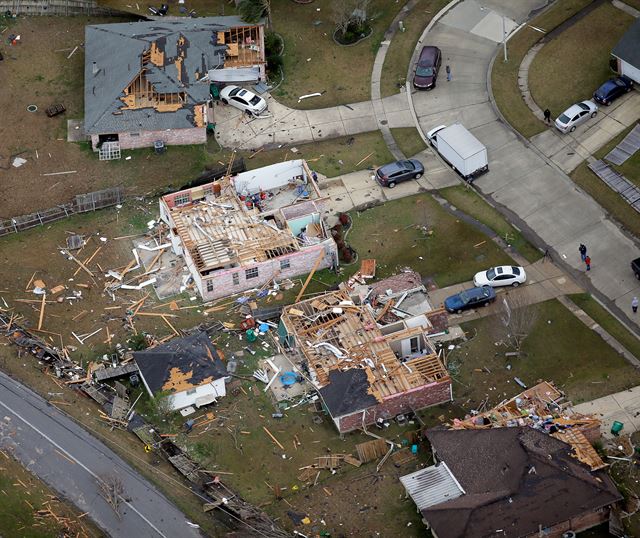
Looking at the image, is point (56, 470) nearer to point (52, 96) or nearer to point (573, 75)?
point (52, 96)

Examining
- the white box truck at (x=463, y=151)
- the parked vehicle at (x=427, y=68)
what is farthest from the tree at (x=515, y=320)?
the parked vehicle at (x=427, y=68)

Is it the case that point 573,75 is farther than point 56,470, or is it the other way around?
point 573,75

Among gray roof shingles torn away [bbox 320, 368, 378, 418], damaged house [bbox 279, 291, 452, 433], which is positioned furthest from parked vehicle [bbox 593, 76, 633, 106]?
gray roof shingles torn away [bbox 320, 368, 378, 418]

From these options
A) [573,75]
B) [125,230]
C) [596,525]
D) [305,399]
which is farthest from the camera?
[573,75]

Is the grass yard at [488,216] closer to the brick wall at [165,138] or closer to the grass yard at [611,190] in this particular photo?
the grass yard at [611,190]

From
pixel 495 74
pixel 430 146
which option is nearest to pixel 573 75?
pixel 495 74

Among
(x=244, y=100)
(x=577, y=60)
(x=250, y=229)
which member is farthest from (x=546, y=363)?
(x=244, y=100)
